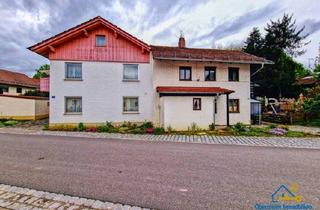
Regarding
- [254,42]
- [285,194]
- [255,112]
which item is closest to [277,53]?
[254,42]

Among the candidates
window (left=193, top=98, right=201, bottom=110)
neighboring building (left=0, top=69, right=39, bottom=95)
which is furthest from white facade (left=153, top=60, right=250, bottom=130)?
neighboring building (left=0, top=69, right=39, bottom=95)

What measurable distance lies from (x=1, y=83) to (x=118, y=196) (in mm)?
36042

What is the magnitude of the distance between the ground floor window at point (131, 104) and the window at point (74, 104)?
3770 millimetres

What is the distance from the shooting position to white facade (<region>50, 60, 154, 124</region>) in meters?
16.4

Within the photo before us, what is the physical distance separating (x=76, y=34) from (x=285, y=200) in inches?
698

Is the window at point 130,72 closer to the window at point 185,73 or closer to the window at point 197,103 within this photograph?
the window at point 185,73

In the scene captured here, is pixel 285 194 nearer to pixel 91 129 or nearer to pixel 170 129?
pixel 170 129

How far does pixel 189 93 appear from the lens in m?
14.9

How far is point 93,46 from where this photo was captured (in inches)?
669

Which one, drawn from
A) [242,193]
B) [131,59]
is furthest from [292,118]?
[242,193]

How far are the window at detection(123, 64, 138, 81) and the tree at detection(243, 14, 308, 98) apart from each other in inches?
715

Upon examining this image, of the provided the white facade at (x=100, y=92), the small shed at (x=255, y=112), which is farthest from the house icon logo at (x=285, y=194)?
the small shed at (x=255, y=112)

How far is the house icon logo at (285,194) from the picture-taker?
405 cm

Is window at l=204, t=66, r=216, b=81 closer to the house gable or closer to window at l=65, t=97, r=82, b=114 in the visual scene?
the house gable
